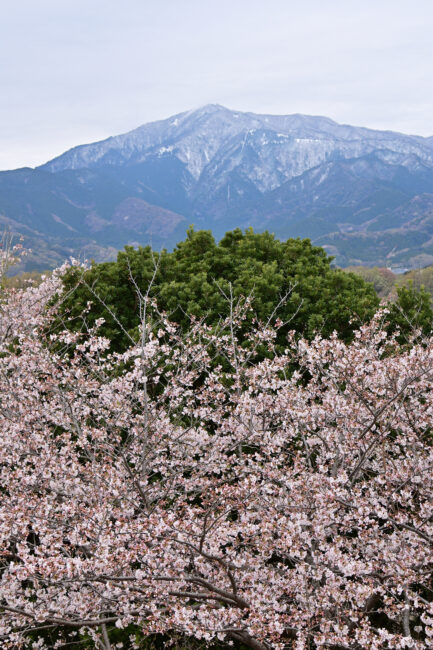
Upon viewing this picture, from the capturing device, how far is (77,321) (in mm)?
11109

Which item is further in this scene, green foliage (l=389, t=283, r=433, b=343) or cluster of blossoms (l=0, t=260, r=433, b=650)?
green foliage (l=389, t=283, r=433, b=343)

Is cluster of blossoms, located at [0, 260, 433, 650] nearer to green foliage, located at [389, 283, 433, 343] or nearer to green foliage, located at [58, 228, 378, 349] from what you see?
green foliage, located at [58, 228, 378, 349]

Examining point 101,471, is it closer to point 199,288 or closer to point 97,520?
point 97,520

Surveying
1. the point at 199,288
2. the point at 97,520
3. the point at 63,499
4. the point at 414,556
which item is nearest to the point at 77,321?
the point at 199,288

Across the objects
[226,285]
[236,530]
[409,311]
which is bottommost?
[236,530]

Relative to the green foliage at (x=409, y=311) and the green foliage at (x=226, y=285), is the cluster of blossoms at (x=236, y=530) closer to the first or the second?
the green foliage at (x=226, y=285)

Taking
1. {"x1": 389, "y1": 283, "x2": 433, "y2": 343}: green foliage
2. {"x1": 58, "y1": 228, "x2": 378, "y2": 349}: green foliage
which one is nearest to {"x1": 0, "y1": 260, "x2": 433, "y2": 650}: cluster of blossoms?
{"x1": 58, "y1": 228, "x2": 378, "y2": 349}: green foliage

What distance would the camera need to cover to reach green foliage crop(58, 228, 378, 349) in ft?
33.5

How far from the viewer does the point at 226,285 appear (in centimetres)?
1038

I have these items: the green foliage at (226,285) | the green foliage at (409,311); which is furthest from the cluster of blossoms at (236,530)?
the green foliage at (409,311)

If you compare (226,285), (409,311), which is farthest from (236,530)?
(409,311)

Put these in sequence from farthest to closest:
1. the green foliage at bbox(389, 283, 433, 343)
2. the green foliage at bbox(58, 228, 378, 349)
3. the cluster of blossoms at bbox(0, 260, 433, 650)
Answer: the green foliage at bbox(389, 283, 433, 343) → the green foliage at bbox(58, 228, 378, 349) → the cluster of blossoms at bbox(0, 260, 433, 650)

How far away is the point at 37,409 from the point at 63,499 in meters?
1.56

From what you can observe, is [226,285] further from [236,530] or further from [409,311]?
[236,530]
